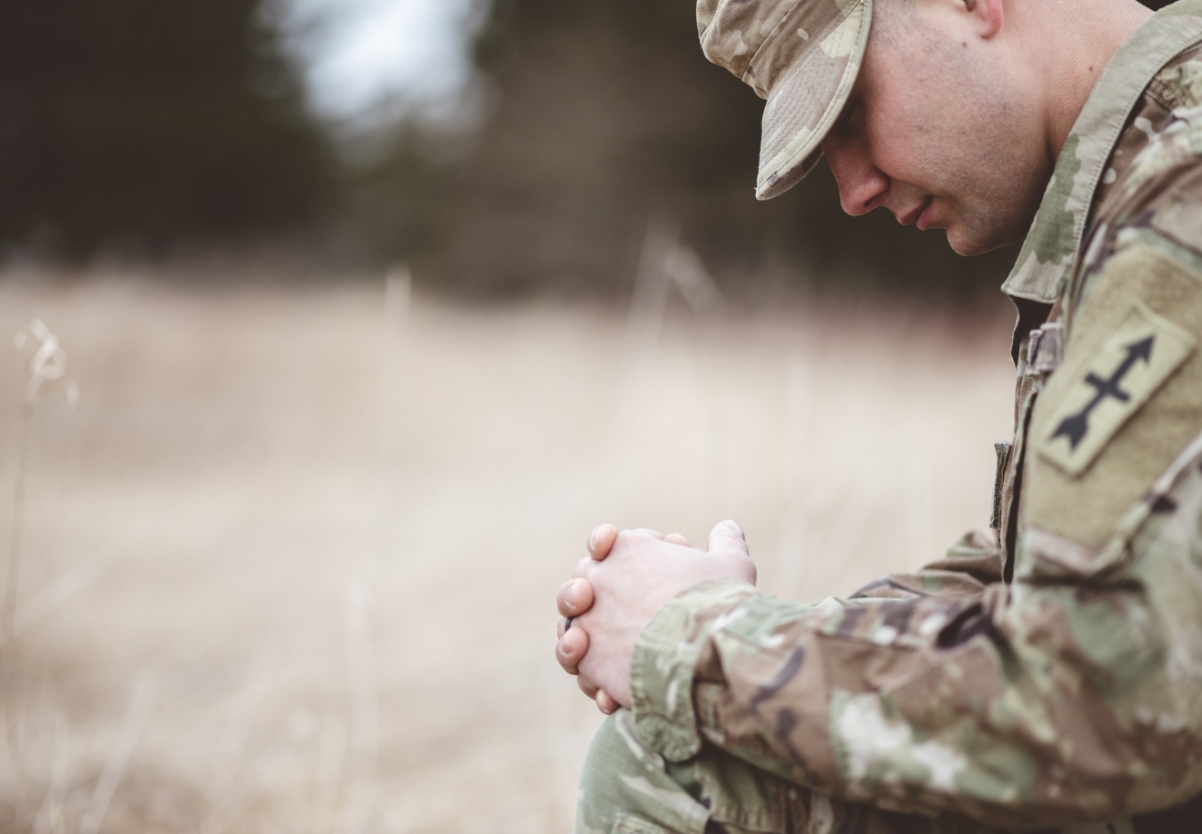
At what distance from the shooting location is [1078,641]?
798 millimetres

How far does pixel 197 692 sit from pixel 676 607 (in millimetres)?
2817

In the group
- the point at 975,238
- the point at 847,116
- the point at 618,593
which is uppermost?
the point at 847,116

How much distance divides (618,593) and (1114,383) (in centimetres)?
58

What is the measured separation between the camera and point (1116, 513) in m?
0.80

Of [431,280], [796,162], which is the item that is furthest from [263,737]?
[431,280]

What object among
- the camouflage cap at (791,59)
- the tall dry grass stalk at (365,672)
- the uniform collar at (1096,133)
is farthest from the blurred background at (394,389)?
the uniform collar at (1096,133)

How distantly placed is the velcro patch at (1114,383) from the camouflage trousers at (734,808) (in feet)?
1.43

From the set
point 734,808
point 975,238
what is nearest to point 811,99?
point 975,238

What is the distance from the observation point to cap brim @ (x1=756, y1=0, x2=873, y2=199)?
3.97 feet

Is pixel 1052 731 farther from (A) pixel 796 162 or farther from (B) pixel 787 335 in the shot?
(B) pixel 787 335

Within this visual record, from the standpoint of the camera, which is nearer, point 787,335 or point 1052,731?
point 1052,731

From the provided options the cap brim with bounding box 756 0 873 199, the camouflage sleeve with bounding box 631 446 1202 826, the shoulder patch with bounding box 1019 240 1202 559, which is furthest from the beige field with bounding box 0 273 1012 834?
the shoulder patch with bounding box 1019 240 1202 559

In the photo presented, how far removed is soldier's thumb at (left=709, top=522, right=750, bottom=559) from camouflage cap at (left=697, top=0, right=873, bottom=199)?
0.47m

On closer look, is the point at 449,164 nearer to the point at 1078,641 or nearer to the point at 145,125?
the point at 145,125
